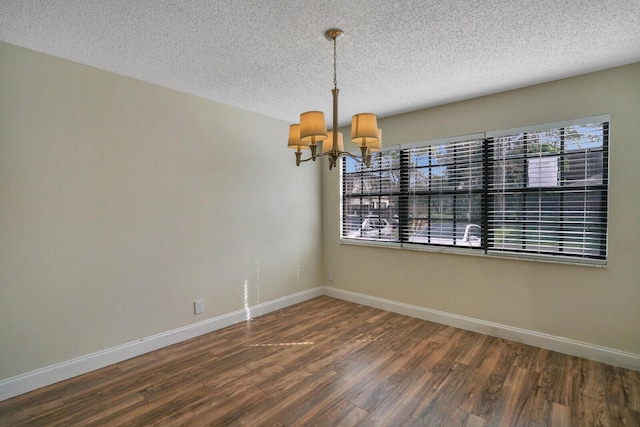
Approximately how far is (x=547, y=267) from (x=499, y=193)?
80 centimetres

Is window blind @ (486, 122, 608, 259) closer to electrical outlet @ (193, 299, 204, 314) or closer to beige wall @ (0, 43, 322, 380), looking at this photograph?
beige wall @ (0, 43, 322, 380)

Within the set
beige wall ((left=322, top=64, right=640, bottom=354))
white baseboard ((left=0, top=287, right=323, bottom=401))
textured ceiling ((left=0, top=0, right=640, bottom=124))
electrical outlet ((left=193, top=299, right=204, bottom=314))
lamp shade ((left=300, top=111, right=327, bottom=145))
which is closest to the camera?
textured ceiling ((left=0, top=0, right=640, bottom=124))

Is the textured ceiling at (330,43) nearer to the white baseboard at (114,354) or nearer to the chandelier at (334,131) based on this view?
the chandelier at (334,131)

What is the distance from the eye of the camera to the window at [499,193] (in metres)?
2.69

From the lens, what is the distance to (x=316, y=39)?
2113 millimetres

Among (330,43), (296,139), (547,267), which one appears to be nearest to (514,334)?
(547,267)

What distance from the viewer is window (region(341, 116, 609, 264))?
8.84ft

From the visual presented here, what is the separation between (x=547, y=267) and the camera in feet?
9.41

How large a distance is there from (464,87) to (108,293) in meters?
3.67

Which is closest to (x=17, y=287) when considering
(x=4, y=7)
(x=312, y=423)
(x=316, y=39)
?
(x=4, y=7)

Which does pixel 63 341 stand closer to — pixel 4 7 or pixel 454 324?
pixel 4 7

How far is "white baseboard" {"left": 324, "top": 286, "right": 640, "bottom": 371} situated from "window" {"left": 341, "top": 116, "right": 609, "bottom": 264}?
0.74 m

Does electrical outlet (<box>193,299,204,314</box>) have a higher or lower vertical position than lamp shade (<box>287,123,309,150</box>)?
lower

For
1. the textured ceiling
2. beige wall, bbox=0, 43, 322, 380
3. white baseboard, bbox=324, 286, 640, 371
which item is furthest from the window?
beige wall, bbox=0, 43, 322, 380
